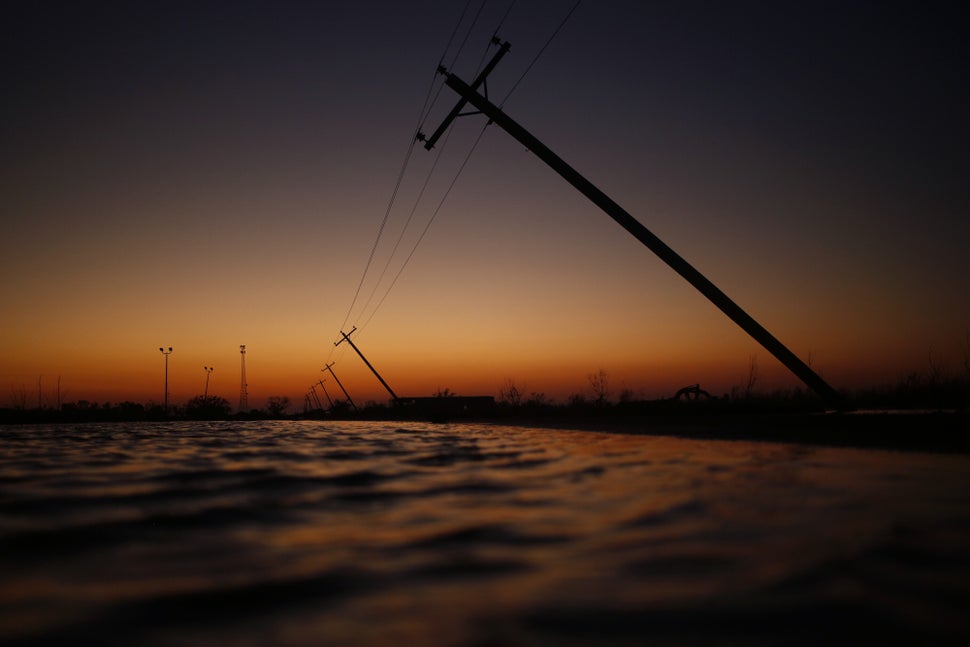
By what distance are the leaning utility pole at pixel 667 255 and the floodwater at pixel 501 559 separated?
6413 mm

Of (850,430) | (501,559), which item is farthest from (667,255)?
(501,559)

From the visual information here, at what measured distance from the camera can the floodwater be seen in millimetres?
1521

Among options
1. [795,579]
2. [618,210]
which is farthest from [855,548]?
[618,210]

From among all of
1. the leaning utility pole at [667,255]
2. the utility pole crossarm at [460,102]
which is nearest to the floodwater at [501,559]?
the leaning utility pole at [667,255]

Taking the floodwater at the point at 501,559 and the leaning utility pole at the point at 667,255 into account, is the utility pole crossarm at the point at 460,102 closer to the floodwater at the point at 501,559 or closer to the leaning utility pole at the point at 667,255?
the leaning utility pole at the point at 667,255

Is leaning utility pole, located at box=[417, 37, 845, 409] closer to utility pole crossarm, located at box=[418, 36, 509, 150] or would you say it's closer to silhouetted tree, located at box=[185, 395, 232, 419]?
utility pole crossarm, located at box=[418, 36, 509, 150]

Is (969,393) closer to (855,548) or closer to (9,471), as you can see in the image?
(855,548)

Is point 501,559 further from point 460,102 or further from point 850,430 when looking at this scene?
point 460,102

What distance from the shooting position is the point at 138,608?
67.8 inches

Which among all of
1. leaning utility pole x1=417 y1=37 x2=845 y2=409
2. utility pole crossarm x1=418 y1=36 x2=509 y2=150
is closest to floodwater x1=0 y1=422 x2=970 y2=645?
leaning utility pole x1=417 y1=37 x2=845 y2=409

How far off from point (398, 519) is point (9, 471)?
4977 mm

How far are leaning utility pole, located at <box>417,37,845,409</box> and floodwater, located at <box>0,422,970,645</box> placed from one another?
641 cm

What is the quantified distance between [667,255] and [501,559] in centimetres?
985

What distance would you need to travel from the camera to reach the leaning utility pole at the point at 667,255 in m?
10.9
